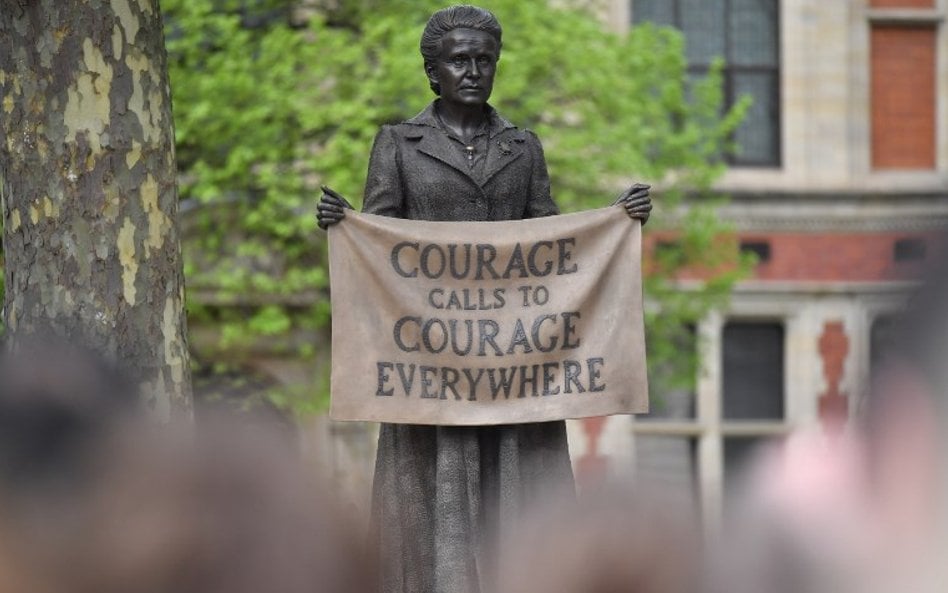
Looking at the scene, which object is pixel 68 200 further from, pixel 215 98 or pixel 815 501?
pixel 215 98

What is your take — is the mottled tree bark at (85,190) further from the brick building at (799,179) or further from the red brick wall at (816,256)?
the red brick wall at (816,256)

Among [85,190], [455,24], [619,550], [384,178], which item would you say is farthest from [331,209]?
[85,190]

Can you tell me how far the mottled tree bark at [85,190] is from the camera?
6797mm

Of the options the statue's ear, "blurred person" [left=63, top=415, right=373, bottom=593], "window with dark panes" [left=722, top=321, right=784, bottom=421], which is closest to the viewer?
"blurred person" [left=63, top=415, right=373, bottom=593]

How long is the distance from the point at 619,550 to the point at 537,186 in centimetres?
222

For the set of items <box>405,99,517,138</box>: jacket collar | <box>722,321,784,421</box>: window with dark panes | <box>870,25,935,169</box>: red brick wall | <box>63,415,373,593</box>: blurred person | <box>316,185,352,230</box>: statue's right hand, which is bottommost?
<box>722,321,784,421</box>: window with dark panes

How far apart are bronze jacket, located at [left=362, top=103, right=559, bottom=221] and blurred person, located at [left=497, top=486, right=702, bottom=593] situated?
5.44ft

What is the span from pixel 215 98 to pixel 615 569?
34.6ft

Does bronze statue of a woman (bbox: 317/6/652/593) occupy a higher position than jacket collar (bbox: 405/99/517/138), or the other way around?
jacket collar (bbox: 405/99/517/138)

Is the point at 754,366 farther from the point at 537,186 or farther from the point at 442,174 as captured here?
the point at 442,174

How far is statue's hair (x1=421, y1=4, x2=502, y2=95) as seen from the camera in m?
4.93

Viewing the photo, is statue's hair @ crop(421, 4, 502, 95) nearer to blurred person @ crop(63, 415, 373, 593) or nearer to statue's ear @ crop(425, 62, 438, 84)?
statue's ear @ crop(425, 62, 438, 84)

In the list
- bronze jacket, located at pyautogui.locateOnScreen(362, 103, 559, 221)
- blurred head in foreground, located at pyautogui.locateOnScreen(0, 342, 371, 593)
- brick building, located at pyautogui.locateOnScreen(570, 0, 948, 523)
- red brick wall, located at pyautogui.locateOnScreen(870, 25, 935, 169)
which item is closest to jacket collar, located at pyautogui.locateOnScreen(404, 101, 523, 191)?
bronze jacket, located at pyautogui.locateOnScreen(362, 103, 559, 221)

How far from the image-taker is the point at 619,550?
308cm
